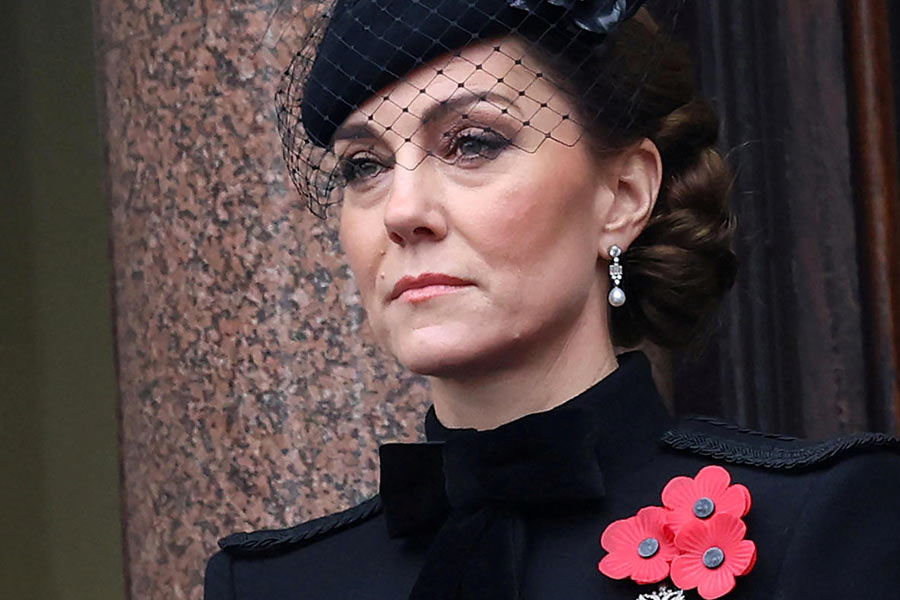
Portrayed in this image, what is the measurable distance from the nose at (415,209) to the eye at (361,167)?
89mm

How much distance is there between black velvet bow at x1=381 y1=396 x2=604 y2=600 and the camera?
78.5 inches

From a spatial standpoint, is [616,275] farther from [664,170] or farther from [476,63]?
[476,63]

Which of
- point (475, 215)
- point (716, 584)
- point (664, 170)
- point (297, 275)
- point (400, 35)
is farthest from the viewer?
point (297, 275)

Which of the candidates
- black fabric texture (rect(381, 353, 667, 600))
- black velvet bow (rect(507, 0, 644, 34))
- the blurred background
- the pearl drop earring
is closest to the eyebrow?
black velvet bow (rect(507, 0, 644, 34))

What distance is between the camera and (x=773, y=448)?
6.72 ft

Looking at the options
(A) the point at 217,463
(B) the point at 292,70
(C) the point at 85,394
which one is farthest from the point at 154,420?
(C) the point at 85,394

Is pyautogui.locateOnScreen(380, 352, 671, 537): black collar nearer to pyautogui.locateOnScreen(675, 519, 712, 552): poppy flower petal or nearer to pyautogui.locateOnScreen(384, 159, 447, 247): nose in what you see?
pyautogui.locateOnScreen(675, 519, 712, 552): poppy flower petal

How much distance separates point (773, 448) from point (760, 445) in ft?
0.11

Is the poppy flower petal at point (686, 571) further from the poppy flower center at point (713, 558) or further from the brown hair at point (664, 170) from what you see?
the brown hair at point (664, 170)

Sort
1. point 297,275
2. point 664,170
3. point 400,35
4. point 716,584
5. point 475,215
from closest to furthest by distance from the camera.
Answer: point 716,584 → point 475,215 → point 400,35 → point 664,170 → point 297,275

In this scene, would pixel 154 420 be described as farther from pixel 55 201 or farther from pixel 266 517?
pixel 55 201

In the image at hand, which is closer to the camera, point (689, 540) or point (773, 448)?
point (689, 540)

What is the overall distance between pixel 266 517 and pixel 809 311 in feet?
3.31

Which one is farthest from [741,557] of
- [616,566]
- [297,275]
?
[297,275]
